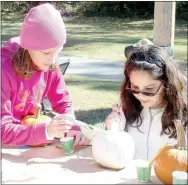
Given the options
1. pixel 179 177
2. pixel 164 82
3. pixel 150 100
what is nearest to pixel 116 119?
pixel 150 100

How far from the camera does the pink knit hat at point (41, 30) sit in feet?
6.79

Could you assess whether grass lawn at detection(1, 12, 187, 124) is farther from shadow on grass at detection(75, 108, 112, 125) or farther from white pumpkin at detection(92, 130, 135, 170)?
white pumpkin at detection(92, 130, 135, 170)

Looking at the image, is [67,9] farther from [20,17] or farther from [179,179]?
[179,179]

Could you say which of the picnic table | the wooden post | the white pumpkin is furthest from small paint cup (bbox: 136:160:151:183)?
the wooden post

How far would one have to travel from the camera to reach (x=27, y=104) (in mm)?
2291

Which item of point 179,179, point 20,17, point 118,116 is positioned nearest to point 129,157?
point 179,179

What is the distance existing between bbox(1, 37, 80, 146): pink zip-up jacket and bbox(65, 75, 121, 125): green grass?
7.59 feet

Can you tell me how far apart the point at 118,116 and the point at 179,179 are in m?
0.84

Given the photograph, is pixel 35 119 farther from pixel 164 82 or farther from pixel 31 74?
pixel 164 82

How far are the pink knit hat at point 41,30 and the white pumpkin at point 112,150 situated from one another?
1.65ft

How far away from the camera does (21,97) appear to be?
2.24 meters

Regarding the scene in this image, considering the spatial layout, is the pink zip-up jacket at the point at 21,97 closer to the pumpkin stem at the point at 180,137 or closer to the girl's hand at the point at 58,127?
the girl's hand at the point at 58,127

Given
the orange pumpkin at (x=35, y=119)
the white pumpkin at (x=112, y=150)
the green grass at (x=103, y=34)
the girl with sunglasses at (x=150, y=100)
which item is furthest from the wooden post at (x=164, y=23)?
the green grass at (x=103, y=34)

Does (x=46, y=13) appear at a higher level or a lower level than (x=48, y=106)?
higher
